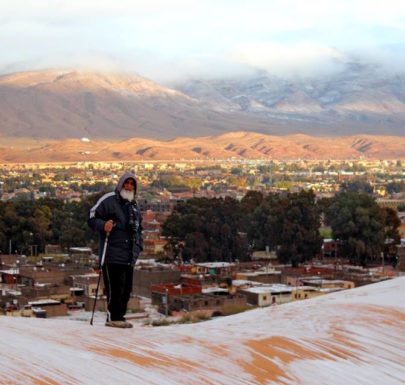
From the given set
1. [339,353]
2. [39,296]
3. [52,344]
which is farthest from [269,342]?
[39,296]

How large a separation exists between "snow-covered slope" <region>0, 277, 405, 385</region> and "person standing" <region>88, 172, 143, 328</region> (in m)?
0.32

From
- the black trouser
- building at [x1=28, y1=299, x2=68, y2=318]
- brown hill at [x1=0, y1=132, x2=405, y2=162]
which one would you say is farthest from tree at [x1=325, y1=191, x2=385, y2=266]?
brown hill at [x1=0, y1=132, x2=405, y2=162]

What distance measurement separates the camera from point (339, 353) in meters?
5.11

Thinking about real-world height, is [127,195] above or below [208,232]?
below

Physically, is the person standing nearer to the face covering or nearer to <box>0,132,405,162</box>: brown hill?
the face covering

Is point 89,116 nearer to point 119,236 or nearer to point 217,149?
point 217,149

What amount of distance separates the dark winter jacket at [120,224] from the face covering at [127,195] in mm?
22

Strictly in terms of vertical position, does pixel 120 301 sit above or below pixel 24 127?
below

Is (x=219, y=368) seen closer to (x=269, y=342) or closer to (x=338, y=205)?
(x=269, y=342)

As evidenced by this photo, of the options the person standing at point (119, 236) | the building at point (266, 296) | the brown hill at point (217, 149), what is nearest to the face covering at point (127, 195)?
the person standing at point (119, 236)

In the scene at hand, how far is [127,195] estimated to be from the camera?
19.9ft

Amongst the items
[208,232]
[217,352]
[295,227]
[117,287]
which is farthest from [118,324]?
[208,232]

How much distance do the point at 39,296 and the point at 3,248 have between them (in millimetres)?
13466

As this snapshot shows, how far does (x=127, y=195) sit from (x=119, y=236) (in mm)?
266
